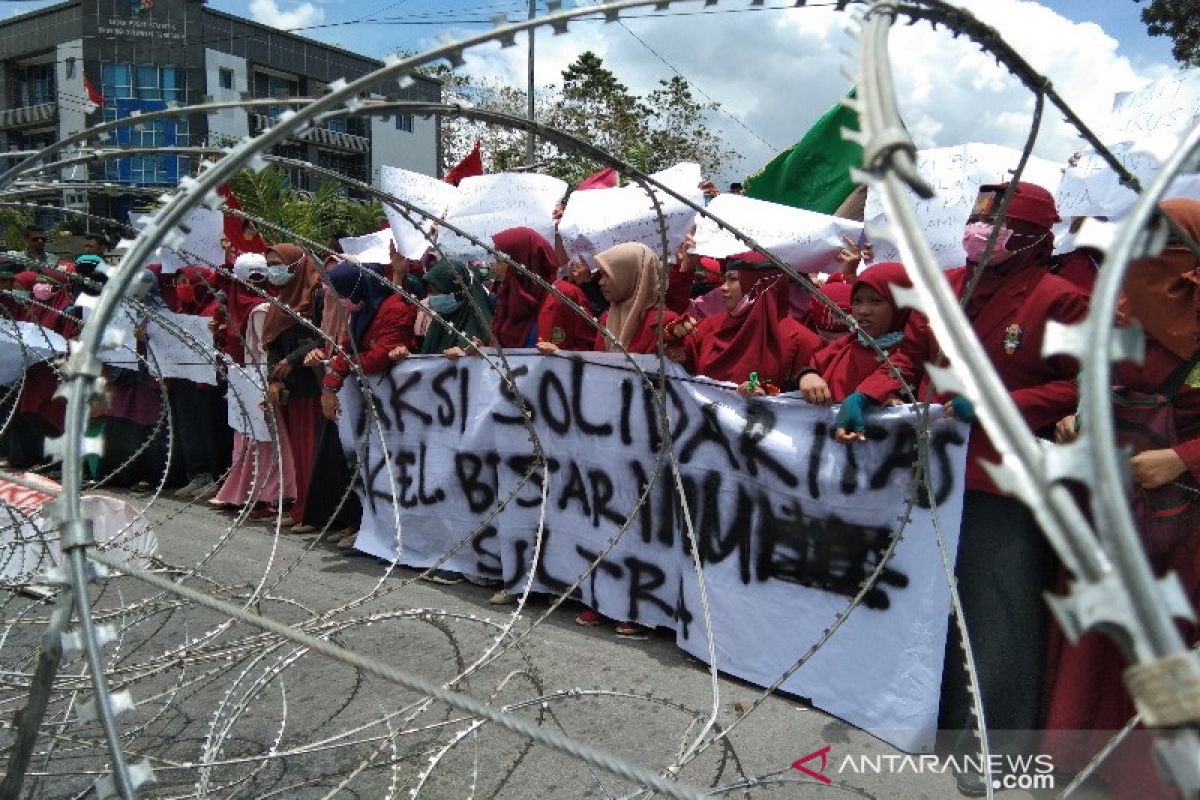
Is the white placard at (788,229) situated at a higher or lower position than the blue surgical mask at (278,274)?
higher

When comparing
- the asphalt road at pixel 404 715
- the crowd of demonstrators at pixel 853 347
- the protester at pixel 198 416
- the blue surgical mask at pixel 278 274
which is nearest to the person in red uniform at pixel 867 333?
the crowd of demonstrators at pixel 853 347

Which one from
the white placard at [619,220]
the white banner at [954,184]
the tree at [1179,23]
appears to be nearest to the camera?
the white banner at [954,184]

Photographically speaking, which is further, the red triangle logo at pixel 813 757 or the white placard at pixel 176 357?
the white placard at pixel 176 357

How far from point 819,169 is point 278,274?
3.88 metres

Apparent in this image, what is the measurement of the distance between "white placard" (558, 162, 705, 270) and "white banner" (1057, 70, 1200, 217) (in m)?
1.84

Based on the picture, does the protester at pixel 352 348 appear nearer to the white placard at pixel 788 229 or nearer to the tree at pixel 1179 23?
the white placard at pixel 788 229

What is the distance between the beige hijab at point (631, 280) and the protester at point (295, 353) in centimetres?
284

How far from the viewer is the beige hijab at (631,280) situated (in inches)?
192

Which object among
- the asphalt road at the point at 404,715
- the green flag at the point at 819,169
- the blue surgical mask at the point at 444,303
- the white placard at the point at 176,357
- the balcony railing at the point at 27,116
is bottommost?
the asphalt road at the point at 404,715

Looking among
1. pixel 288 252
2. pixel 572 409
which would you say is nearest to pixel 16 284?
pixel 288 252

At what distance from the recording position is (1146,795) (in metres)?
3.00

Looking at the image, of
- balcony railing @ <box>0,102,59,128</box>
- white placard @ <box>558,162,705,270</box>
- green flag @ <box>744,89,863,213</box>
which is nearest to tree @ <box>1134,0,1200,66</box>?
green flag @ <box>744,89,863,213</box>

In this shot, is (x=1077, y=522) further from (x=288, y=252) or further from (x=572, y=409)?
(x=288, y=252)

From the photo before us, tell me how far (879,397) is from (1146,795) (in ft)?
5.19
